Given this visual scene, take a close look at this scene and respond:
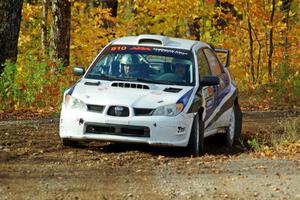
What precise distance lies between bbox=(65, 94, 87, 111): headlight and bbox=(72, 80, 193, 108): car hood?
5 centimetres

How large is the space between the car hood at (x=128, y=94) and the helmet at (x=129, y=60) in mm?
640

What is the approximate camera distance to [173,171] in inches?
318

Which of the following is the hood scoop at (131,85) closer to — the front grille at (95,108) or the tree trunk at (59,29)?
the front grille at (95,108)

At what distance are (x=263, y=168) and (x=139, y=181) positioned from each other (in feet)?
5.03

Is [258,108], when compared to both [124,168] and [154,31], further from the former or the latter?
[154,31]

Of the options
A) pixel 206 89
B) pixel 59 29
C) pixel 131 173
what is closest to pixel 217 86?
pixel 206 89

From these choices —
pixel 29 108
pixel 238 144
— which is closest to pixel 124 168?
pixel 238 144

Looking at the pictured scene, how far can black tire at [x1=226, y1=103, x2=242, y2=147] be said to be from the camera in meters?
12.0

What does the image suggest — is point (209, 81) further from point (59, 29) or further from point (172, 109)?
point (59, 29)

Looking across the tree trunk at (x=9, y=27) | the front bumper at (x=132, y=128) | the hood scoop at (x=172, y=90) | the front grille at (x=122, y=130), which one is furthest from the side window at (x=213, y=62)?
the tree trunk at (x=9, y=27)

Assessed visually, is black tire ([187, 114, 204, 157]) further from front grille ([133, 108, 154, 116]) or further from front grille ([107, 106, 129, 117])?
front grille ([107, 106, 129, 117])

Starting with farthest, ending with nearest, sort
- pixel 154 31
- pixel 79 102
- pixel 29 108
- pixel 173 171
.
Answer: pixel 154 31, pixel 29 108, pixel 79 102, pixel 173 171

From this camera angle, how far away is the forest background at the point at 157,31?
50.1 ft

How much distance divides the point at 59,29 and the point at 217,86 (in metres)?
9.40
